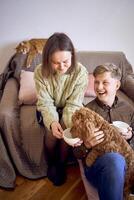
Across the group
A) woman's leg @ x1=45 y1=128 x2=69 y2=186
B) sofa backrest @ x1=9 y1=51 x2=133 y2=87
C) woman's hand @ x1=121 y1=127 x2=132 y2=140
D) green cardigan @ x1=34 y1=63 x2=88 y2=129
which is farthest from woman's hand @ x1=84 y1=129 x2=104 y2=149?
sofa backrest @ x1=9 y1=51 x2=133 y2=87

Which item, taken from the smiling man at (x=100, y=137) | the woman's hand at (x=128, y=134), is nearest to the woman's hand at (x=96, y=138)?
the smiling man at (x=100, y=137)

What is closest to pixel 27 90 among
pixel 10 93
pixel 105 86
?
pixel 10 93

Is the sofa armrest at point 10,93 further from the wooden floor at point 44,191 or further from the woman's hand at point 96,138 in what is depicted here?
the woman's hand at point 96,138

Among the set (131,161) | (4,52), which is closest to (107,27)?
(4,52)

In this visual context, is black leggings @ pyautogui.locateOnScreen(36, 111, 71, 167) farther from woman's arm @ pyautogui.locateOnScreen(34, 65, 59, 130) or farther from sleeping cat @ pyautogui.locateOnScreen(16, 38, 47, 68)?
sleeping cat @ pyautogui.locateOnScreen(16, 38, 47, 68)

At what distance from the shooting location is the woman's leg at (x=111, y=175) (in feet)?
3.85

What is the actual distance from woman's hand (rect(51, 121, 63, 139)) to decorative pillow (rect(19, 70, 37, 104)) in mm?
568

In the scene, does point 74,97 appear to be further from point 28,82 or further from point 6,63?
point 6,63

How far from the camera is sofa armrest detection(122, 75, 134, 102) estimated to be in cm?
216

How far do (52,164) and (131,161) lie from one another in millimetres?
697

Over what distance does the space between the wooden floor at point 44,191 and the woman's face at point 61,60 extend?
799 millimetres

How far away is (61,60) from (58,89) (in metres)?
0.24

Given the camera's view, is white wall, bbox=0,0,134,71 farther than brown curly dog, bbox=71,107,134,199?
Yes

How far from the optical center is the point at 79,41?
258cm
